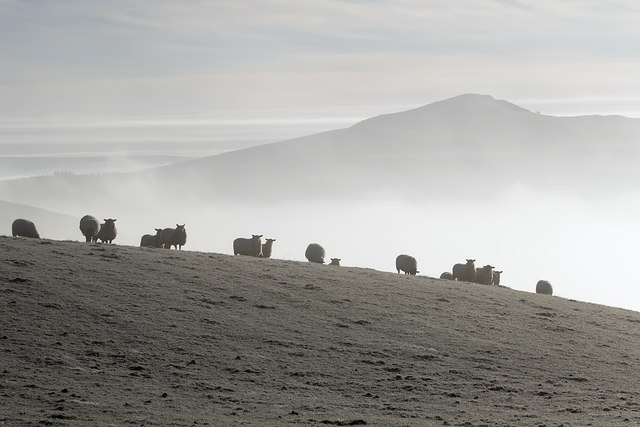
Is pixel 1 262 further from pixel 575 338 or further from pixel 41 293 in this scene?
pixel 575 338

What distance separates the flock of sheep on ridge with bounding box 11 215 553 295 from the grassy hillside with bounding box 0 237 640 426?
554 cm

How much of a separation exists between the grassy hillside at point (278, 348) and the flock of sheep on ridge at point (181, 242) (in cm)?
554

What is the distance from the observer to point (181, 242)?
4341cm

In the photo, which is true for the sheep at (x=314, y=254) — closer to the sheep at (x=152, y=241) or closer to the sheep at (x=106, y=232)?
the sheep at (x=152, y=241)

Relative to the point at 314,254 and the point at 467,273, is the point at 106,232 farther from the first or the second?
the point at 467,273

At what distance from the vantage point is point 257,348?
26.6m

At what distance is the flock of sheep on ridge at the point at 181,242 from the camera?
41.3 meters

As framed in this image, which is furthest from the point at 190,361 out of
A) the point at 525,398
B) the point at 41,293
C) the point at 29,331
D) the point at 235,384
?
the point at 525,398

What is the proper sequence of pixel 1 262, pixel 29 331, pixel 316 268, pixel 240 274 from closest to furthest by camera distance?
pixel 29 331, pixel 1 262, pixel 240 274, pixel 316 268

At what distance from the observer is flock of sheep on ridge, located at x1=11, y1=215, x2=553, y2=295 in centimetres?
4131

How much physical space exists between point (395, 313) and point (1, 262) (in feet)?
44.7

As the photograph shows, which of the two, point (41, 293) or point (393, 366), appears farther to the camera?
point (41, 293)

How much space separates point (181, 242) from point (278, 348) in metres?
17.7

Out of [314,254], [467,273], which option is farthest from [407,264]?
[314,254]
